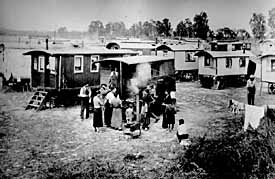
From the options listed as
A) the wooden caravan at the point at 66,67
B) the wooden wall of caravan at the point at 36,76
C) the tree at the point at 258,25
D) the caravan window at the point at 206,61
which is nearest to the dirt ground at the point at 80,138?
the wooden caravan at the point at 66,67

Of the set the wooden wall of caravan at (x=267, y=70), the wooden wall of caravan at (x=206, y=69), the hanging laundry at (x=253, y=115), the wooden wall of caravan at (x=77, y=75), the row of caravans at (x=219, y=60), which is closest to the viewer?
the hanging laundry at (x=253, y=115)

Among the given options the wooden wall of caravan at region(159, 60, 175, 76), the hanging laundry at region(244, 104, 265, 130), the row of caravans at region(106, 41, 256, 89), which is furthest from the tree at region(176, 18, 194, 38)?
the hanging laundry at region(244, 104, 265, 130)

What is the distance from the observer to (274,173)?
254cm

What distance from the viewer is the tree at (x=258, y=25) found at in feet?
Result: 9.74

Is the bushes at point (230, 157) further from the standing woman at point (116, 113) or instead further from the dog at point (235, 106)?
the standing woman at point (116, 113)

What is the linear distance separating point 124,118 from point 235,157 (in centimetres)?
110

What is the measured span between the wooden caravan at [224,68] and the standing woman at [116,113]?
1213 millimetres

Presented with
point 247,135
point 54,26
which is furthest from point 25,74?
point 247,135

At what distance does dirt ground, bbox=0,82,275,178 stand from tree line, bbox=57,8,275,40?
614mm

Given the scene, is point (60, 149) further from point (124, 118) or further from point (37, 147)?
point (124, 118)

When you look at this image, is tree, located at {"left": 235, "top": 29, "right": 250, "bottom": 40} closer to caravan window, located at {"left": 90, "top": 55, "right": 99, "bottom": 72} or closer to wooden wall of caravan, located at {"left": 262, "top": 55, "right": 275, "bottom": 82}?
wooden wall of caravan, located at {"left": 262, "top": 55, "right": 275, "bottom": 82}

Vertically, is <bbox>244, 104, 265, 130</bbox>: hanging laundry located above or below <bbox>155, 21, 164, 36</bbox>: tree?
below

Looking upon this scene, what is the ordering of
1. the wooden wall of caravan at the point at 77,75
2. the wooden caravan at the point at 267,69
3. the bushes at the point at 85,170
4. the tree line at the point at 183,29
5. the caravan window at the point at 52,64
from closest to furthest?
the bushes at the point at 85,170, the tree line at the point at 183,29, the wooden wall of caravan at the point at 77,75, the caravan window at the point at 52,64, the wooden caravan at the point at 267,69

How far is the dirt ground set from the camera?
2246mm
